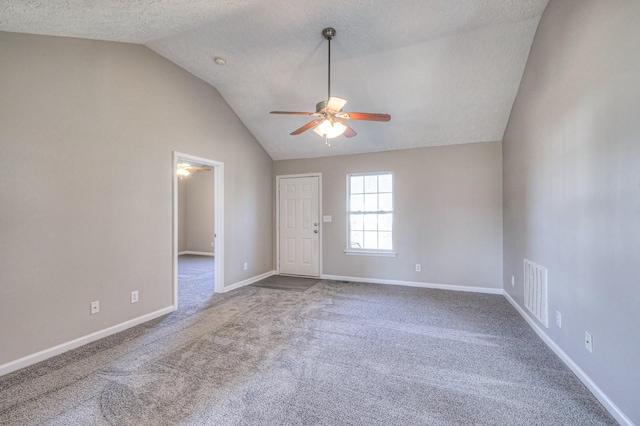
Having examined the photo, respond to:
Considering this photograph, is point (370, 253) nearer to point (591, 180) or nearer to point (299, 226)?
point (299, 226)

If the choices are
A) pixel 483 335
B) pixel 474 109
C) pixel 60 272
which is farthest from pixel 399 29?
pixel 60 272

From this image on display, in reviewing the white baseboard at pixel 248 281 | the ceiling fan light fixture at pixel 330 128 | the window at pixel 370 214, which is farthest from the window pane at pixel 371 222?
the ceiling fan light fixture at pixel 330 128

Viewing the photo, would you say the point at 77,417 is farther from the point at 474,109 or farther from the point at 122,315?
the point at 474,109

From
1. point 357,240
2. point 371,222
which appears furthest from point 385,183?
point 357,240

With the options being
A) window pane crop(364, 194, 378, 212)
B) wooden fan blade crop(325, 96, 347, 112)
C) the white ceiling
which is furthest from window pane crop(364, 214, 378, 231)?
wooden fan blade crop(325, 96, 347, 112)

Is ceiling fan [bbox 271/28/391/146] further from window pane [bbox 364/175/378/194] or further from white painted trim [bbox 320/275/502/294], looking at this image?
white painted trim [bbox 320/275/502/294]

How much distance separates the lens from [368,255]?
495 centimetres

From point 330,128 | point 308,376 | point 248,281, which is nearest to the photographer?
point 308,376

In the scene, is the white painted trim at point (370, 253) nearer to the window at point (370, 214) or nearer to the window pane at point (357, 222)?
the window at point (370, 214)

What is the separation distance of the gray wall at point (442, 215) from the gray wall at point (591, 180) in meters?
1.32

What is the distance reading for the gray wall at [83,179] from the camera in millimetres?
2156

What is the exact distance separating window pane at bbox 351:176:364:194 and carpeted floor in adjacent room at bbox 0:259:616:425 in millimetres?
2444

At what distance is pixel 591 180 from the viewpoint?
1.90 metres

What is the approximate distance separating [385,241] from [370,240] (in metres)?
0.28
